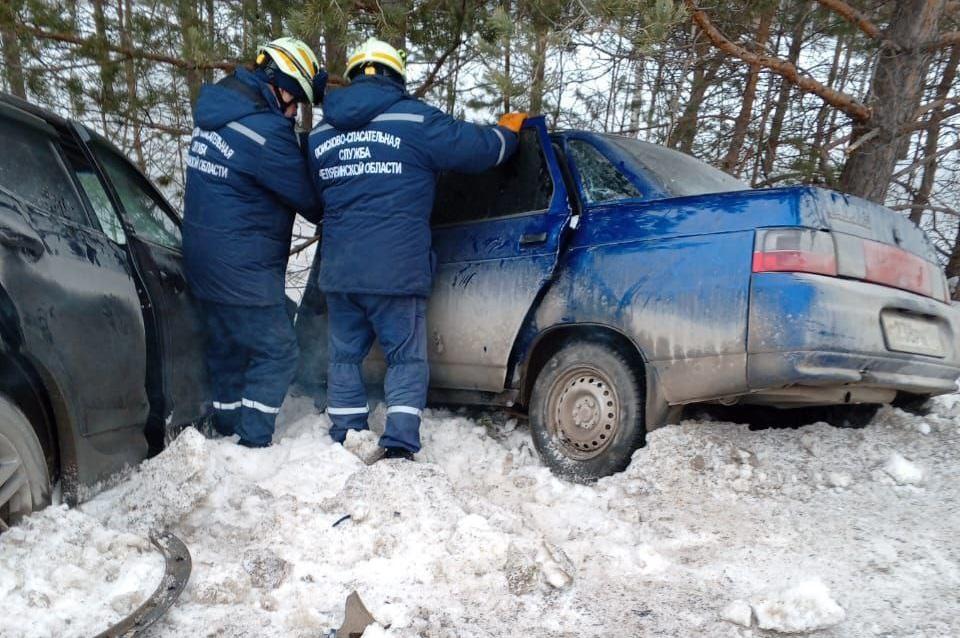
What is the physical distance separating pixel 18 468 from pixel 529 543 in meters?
1.69

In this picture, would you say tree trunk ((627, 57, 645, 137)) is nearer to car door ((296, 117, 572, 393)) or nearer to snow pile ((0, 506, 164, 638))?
car door ((296, 117, 572, 393))

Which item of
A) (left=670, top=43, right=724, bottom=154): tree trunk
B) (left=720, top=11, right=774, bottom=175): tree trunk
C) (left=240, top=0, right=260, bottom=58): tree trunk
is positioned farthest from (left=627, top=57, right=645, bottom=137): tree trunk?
(left=240, top=0, right=260, bottom=58): tree trunk

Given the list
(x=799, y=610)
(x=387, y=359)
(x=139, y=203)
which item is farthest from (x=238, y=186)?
(x=799, y=610)

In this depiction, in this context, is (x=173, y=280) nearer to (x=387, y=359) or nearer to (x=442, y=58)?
(x=387, y=359)

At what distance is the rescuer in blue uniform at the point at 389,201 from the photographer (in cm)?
359

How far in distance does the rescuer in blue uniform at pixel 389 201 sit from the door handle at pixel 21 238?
1.45 meters

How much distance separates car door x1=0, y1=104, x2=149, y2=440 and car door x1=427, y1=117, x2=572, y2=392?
5.27 ft

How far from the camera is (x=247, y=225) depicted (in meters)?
3.82

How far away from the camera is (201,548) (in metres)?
2.60

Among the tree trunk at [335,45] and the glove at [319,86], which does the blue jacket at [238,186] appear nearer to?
the glove at [319,86]

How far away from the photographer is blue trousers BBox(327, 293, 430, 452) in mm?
3576

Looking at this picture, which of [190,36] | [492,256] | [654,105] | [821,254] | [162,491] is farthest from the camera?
[654,105]

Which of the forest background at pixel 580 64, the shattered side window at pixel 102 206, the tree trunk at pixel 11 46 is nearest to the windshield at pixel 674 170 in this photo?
the forest background at pixel 580 64

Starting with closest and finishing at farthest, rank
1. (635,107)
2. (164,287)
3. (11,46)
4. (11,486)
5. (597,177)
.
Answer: (11,486)
(164,287)
(597,177)
(11,46)
(635,107)
